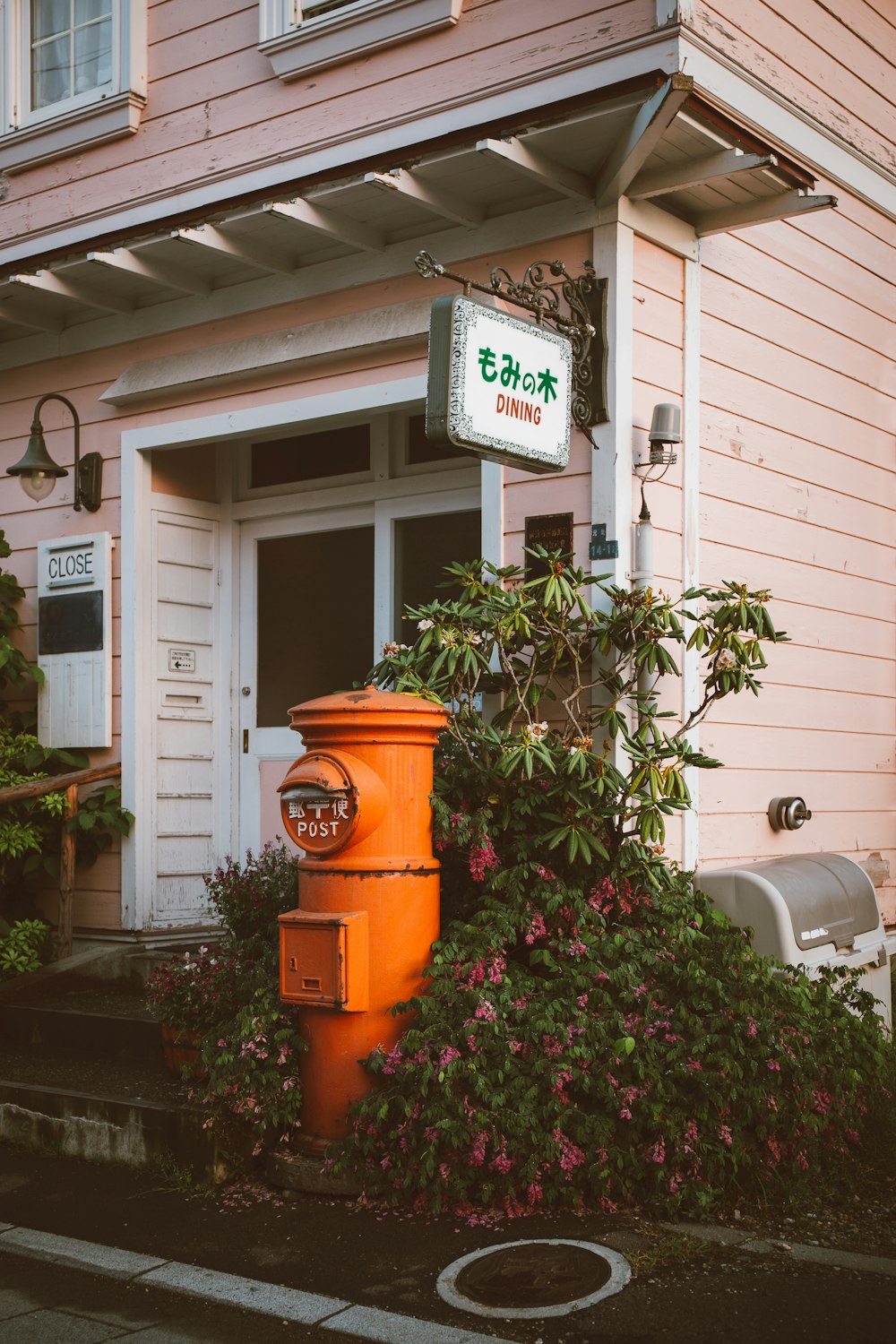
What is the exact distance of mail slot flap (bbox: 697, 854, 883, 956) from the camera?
5523mm

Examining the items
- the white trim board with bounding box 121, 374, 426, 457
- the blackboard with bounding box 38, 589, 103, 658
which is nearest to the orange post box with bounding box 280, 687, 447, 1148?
the white trim board with bounding box 121, 374, 426, 457

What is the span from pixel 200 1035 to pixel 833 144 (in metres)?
5.29

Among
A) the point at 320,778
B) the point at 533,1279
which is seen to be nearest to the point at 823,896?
the point at 320,778

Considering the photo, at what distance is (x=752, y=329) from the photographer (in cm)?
661

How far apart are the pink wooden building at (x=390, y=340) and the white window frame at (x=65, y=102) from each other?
0.07 ft

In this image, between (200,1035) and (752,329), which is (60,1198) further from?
(752,329)

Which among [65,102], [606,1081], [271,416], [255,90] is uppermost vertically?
[65,102]

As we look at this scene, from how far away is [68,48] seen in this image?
25.7 ft

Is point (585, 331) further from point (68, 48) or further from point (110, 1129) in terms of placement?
point (68, 48)

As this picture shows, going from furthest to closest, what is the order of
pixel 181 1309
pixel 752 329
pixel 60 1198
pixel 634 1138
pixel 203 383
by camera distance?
pixel 203 383 < pixel 752 329 < pixel 60 1198 < pixel 634 1138 < pixel 181 1309

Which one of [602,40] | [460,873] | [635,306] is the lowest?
[460,873]

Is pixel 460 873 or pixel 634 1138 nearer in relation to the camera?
pixel 634 1138

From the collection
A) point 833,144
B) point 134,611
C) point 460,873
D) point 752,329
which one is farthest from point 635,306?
point 134,611

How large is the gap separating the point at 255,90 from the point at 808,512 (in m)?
3.51
